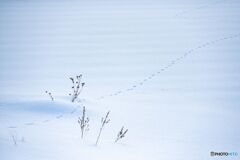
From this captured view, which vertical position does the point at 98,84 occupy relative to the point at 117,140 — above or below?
above

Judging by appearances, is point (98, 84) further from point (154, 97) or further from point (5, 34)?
point (5, 34)

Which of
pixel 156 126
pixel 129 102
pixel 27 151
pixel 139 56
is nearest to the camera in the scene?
pixel 27 151

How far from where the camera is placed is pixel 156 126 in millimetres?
3895

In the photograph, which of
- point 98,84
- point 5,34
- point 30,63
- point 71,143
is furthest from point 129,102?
point 5,34

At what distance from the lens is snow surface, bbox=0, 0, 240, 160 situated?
10.3 feet

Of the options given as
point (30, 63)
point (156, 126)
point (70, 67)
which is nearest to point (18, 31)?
point (30, 63)

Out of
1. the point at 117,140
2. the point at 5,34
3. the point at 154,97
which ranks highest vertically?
the point at 5,34

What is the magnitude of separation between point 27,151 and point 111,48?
5.27 metres

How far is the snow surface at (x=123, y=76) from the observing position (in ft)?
10.3

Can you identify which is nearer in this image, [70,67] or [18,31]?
[70,67]

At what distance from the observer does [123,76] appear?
19.4 ft

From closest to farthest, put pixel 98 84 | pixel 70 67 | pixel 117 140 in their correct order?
pixel 117 140 → pixel 98 84 → pixel 70 67

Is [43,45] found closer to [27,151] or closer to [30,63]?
[30,63]

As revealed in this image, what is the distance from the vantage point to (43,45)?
7387mm
